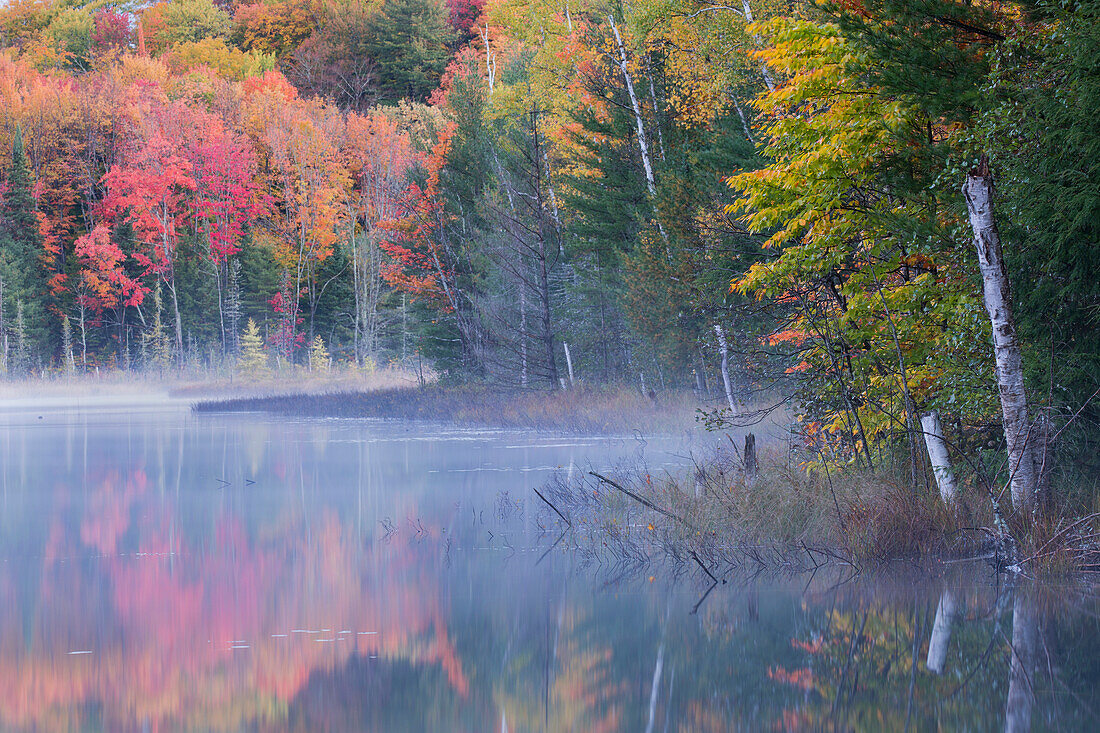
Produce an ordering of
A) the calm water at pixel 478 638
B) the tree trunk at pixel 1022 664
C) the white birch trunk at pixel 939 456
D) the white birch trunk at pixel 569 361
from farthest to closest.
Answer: the white birch trunk at pixel 569 361, the white birch trunk at pixel 939 456, the calm water at pixel 478 638, the tree trunk at pixel 1022 664

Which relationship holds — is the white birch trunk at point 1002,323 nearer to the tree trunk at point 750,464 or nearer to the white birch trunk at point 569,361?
the tree trunk at point 750,464

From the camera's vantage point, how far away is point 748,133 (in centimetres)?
2034

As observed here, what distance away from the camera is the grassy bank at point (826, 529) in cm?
927

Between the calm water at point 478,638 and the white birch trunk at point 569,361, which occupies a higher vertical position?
the white birch trunk at point 569,361

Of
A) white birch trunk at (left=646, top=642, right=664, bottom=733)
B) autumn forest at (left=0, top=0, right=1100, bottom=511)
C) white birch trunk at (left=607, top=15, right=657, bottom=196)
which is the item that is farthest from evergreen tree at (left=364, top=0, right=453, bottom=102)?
white birch trunk at (left=646, top=642, right=664, bottom=733)

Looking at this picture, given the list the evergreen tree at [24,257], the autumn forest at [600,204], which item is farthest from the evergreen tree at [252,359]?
the evergreen tree at [24,257]

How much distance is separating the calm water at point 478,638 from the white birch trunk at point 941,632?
1.0 inches

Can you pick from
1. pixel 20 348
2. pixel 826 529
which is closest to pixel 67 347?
pixel 20 348

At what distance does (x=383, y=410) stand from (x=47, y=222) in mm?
28165

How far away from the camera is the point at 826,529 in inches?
408

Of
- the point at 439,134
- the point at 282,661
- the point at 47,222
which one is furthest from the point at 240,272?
the point at 282,661

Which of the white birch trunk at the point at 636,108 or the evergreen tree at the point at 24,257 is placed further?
the evergreen tree at the point at 24,257

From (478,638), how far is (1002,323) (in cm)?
486

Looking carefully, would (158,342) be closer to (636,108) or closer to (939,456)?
(636,108)
